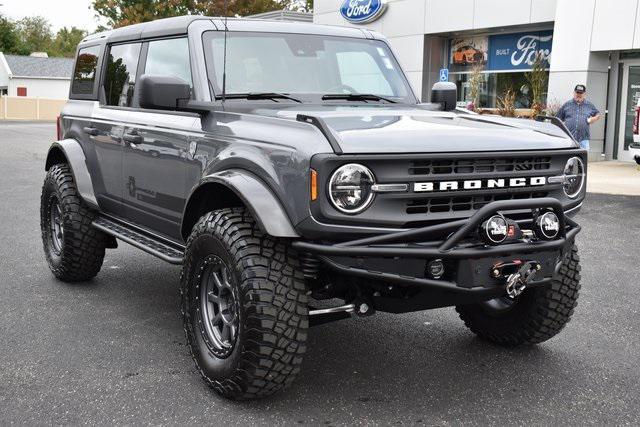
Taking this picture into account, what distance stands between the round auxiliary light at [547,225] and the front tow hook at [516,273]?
14 centimetres

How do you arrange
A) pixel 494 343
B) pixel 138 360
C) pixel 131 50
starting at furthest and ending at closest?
pixel 131 50 < pixel 494 343 < pixel 138 360

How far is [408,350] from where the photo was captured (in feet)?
15.3

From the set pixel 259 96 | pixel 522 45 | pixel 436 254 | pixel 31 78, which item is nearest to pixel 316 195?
pixel 436 254

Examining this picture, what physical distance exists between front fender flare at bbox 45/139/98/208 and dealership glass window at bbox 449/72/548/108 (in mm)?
16064

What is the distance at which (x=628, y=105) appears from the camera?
18.2 metres

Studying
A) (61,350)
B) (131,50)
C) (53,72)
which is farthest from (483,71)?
(53,72)

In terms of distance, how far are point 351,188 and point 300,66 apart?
67.5 inches

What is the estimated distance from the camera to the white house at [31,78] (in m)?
74.2

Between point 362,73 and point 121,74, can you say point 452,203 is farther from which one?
point 121,74

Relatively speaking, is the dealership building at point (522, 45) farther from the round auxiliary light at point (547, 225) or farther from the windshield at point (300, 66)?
the round auxiliary light at point (547, 225)

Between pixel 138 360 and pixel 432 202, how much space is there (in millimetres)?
1961

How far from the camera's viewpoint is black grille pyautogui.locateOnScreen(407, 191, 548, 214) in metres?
3.54

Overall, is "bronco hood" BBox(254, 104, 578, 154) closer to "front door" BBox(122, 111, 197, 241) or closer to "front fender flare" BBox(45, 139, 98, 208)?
"front door" BBox(122, 111, 197, 241)

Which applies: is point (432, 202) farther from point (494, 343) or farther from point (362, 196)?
point (494, 343)
